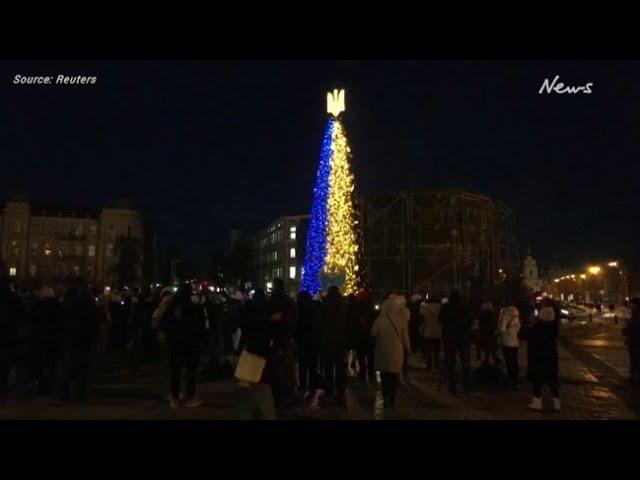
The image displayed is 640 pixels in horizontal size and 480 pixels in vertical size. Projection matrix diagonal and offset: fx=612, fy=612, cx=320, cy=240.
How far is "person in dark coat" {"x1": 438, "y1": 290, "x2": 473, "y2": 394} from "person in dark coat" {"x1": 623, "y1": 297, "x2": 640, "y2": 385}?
13.2ft

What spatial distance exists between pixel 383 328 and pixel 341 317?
0.70 m

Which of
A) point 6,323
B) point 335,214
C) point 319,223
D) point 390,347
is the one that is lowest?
point 390,347

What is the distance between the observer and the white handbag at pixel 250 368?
6.11 metres

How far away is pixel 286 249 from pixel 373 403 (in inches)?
3149

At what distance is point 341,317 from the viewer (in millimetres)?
9883

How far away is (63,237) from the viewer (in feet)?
282

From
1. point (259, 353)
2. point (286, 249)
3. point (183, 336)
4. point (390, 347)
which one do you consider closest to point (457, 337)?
point (390, 347)

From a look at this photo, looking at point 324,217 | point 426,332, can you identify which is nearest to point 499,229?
point 324,217

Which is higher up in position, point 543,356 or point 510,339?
point 510,339

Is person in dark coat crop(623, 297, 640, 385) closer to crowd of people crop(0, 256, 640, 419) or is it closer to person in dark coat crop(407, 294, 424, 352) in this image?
crowd of people crop(0, 256, 640, 419)

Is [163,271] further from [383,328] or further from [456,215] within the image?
[383,328]

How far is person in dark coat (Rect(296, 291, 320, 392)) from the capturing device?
1017cm

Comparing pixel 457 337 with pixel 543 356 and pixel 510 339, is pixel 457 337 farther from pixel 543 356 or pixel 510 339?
pixel 543 356

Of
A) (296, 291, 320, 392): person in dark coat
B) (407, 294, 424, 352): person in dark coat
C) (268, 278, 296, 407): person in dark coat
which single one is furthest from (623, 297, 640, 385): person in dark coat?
(268, 278, 296, 407): person in dark coat
